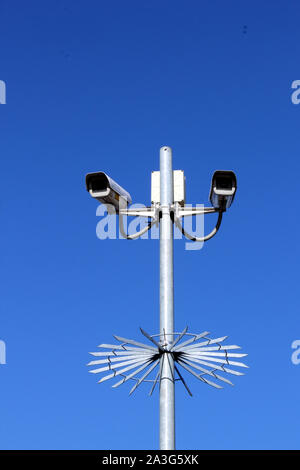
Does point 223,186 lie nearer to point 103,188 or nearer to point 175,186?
point 175,186

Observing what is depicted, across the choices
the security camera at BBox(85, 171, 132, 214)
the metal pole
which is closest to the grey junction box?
the metal pole

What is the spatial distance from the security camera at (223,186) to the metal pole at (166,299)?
0.91 meters

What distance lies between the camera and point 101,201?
880 inches

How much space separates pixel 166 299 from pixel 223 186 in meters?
2.17

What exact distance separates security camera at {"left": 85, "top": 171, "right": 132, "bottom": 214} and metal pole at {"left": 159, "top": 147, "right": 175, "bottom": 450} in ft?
2.67

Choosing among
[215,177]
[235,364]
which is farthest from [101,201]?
[235,364]

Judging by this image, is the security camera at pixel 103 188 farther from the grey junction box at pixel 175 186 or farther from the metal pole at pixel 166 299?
the metal pole at pixel 166 299

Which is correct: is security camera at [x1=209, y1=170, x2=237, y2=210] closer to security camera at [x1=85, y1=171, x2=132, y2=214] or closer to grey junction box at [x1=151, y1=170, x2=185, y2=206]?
grey junction box at [x1=151, y1=170, x2=185, y2=206]

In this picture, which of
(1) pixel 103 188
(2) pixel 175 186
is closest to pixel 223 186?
(2) pixel 175 186

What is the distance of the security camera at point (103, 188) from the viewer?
72.3 feet

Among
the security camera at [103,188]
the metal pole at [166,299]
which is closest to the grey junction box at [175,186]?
the metal pole at [166,299]
